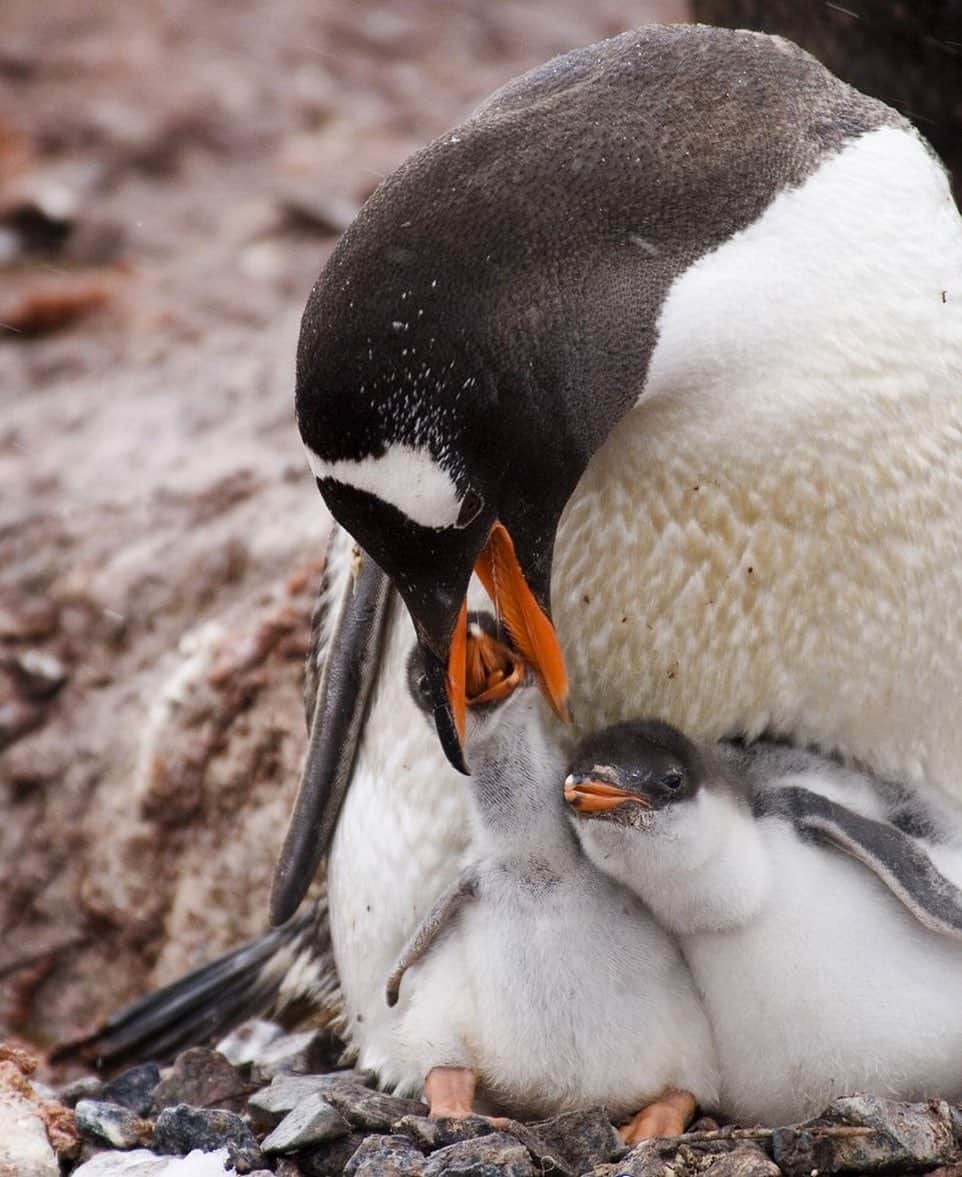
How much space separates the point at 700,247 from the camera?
2.60m

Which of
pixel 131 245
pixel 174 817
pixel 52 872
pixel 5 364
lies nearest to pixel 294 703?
pixel 174 817

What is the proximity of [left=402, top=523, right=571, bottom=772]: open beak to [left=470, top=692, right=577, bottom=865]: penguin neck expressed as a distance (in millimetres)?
152

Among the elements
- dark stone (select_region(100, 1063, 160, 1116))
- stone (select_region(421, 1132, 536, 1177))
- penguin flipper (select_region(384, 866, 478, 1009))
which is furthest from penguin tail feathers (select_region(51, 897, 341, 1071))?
stone (select_region(421, 1132, 536, 1177))

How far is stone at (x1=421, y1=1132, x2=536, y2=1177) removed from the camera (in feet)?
8.29

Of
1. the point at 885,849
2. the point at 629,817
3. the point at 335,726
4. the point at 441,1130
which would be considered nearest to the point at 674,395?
the point at 629,817

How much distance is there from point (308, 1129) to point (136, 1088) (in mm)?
731

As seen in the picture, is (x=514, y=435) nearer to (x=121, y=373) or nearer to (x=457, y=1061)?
(x=457, y=1061)

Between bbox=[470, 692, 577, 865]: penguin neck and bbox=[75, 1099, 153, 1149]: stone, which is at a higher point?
bbox=[470, 692, 577, 865]: penguin neck

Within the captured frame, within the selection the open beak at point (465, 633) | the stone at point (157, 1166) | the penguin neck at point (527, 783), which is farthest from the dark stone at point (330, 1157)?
the open beak at point (465, 633)

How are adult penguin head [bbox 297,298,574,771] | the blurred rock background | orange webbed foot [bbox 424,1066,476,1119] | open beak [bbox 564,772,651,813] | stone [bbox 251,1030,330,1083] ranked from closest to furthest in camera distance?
adult penguin head [bbox 297,298,574,771] < open beak [bbox 564,772,651,813] < orange webbed foot [bbox 424,1066,476,1119] < stone [bbox 251,1030,330,1083] < the blurred rock background

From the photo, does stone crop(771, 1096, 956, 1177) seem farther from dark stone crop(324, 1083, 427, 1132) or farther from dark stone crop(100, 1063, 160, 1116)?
dark stone crop(100, 1063, 160, 1116)

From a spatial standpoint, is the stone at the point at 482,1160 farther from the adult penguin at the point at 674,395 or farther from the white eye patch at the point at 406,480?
the white eye patch at the point at 406,480

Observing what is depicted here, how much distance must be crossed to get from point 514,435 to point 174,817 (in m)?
2.12

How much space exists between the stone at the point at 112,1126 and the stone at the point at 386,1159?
0.41m
